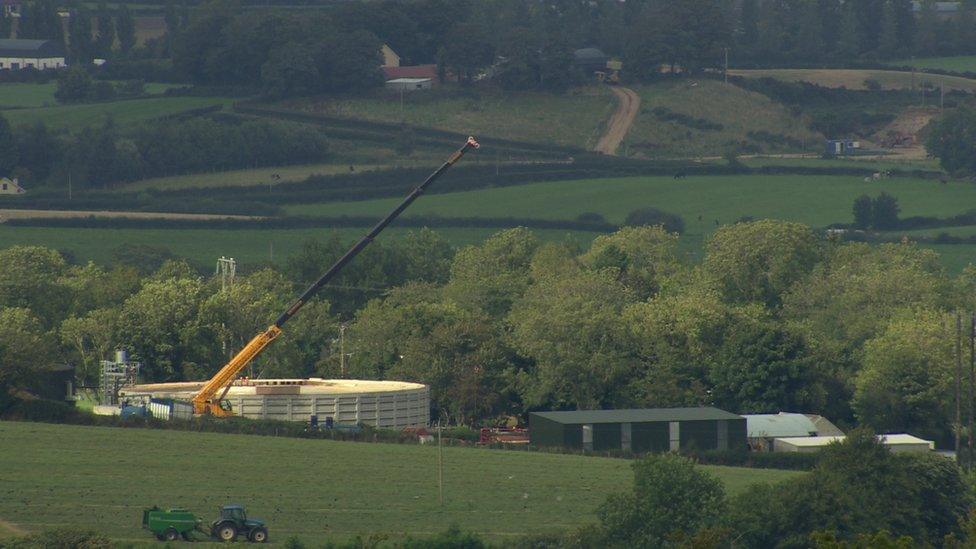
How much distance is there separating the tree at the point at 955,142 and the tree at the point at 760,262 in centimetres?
6343

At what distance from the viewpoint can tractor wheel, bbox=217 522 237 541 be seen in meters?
72.1

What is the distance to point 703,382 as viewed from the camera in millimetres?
105875

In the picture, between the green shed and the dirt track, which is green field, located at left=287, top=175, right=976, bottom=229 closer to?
the dirt track

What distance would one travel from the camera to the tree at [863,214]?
554ft

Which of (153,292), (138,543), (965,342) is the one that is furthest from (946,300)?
(138,543)

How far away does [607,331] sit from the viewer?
107 metres

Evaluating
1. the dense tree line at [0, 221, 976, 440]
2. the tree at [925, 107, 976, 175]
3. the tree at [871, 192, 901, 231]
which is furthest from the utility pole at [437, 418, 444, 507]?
the tree at [925, 107, 976, 175]

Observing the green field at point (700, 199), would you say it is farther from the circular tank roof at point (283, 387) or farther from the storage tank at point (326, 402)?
the storage tank at point (326, 402)

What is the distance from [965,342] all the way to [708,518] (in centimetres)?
3425

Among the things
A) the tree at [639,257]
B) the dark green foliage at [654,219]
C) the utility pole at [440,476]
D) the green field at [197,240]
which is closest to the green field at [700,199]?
the dark green foliage at [654,219]

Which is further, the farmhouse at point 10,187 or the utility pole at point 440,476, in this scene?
the farmhouse at point 10,187

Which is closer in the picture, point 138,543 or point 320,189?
point 138,543

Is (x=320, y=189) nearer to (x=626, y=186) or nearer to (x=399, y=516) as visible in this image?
(x=626, y=186)

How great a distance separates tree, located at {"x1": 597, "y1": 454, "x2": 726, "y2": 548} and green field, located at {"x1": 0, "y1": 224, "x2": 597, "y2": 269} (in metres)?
76.3
